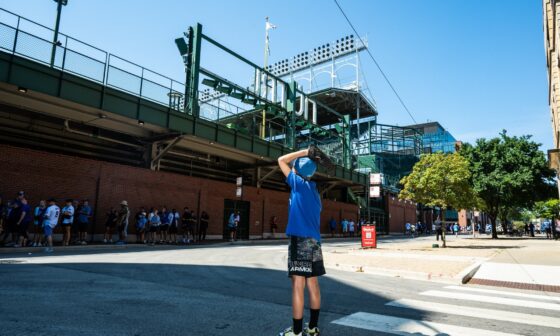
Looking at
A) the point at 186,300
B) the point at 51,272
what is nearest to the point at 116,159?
the point at 51,272

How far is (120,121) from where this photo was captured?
20516 millimetres

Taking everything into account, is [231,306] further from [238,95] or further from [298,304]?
[238,95]

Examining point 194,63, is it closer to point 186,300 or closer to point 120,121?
point 120,121

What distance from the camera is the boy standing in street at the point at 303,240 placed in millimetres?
3434

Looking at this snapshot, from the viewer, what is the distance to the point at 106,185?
20.2m

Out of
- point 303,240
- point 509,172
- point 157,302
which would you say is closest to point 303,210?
point 303,240

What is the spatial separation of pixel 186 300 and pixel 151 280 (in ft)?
6.68

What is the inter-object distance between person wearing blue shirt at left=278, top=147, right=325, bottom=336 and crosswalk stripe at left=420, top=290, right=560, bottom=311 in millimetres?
3915

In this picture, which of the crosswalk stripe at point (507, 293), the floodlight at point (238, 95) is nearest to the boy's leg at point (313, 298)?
the crosswalk stripe at point (507, 293)

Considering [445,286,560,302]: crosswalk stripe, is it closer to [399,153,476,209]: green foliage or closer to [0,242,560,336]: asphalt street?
[0,242,560,336]: asphalt street

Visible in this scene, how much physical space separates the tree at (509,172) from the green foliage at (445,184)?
533 inches

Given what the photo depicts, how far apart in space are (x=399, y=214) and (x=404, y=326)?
180 ft

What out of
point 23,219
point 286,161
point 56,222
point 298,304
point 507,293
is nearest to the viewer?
point 298,304

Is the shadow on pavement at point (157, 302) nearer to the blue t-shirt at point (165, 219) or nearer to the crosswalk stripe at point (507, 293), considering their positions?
the crosswalk stripe at point (507, 293)
